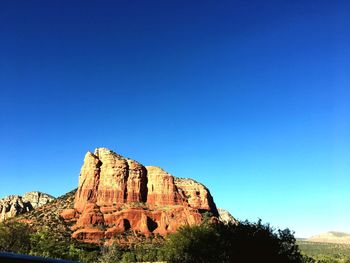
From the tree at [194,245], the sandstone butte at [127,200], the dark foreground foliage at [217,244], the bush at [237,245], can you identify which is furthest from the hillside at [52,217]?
the bush at [237,245]

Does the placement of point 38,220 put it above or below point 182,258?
above

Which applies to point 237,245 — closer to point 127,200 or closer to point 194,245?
point 194,245

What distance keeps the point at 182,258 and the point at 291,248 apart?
17416 millimetres

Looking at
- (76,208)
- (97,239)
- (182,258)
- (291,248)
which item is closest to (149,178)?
(76,208)

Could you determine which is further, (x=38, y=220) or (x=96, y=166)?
(x=96, y=166)

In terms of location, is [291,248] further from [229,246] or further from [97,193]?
[97,193]

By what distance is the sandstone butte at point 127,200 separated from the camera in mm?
147250

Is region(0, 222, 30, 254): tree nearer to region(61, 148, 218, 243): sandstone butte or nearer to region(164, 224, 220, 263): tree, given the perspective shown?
region(164, 224, 220, 263): tree

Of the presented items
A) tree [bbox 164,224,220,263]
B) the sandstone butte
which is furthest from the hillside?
tree [bbox 164,224,220,263]

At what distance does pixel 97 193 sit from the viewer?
559ft

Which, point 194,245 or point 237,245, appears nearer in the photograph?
point 237,245

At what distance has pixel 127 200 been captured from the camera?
563 ft

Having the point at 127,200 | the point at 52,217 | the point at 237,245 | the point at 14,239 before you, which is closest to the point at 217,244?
the point at 237,245

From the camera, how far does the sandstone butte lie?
5797 inches
